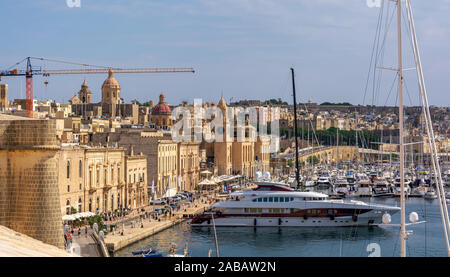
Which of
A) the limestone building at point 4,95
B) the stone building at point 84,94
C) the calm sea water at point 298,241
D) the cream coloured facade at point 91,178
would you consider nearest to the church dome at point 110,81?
the stone building at point 84,94

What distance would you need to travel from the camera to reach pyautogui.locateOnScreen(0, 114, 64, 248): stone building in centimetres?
1720

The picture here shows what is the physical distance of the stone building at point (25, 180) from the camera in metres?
17.2

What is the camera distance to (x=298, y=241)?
36188 mm

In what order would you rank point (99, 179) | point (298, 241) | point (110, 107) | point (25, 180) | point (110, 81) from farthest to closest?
point (110, 107) < point (110, 81) < point (99, 179) < point (298, 241) < point (25, 180)

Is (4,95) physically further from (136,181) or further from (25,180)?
(25,180)

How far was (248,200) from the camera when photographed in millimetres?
41594

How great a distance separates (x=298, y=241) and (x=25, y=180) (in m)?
21.0

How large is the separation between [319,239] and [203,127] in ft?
139

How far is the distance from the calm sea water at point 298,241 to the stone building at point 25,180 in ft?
44.1

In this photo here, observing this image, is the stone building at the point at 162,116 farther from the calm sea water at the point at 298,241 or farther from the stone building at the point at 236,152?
the calm sea water at the point at 298,241

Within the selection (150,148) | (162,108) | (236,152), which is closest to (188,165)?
(150,148)

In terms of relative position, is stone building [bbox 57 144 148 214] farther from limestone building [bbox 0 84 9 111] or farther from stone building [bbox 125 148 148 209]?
limestone building [bbox 0 84 9 111]
